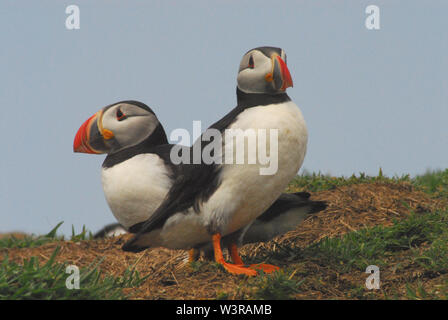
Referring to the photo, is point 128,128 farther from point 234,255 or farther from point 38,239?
point 38,239

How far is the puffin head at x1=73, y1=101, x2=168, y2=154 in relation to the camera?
5742mm

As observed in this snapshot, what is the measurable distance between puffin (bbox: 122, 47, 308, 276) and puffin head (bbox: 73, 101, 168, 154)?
1018 mm

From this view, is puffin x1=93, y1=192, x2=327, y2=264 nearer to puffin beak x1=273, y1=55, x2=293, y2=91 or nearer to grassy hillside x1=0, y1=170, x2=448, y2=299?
grassy hillside x1=0, y1=170, x2=448, y2=299

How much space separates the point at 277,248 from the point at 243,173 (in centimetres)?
180

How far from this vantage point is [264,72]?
4652 millimetres

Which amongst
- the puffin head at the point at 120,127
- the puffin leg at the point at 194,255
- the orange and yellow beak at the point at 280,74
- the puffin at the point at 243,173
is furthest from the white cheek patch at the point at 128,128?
the orange and yellow beak at the point at 280,74

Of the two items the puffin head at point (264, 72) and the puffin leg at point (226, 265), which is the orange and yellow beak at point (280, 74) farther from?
the puffin leg at point (226, 265)

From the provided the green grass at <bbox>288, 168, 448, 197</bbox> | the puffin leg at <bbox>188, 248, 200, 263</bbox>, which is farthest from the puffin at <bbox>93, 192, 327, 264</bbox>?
the green grass at <bbox>288, 168, 448, 197</bbox>

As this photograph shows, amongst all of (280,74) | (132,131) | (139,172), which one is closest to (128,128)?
(132,131)

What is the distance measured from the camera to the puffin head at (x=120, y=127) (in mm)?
5742

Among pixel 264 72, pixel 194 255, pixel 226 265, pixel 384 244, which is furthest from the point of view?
pixel 384 244

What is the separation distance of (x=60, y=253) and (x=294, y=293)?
10.9ft

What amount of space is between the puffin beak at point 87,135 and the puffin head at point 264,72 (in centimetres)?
173
